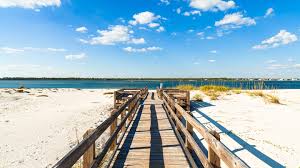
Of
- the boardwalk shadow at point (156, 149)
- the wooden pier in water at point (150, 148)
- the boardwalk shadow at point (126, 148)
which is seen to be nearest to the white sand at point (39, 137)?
the boardwalk shadow at point (126, 148)

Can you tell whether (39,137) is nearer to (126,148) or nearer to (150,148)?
(126,148)

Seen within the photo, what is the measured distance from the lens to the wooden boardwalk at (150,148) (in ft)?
16.5

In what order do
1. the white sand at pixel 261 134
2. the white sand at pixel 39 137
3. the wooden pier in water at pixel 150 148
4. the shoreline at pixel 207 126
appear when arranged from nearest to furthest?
1. the wooden pier in water at pixel 150 148
2. the white sand at pixel 261 134
3. the shoreline at pixel 207 126
4. the white sand at pixel 39 137

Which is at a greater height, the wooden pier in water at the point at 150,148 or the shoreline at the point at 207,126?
the wooden pier in water at the point at 150,148

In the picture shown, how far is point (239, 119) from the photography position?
12.4 metres

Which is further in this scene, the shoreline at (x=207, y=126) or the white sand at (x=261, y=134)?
the shoreline at (x=207, y=126)

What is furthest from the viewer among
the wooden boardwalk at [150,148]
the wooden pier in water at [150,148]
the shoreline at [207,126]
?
the shoreline at [207,126]

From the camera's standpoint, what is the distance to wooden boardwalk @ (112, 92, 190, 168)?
5020mm

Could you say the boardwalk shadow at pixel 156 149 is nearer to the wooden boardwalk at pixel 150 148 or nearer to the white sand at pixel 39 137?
the wooden boardwalk at pixel 150 148

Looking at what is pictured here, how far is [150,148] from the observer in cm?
604

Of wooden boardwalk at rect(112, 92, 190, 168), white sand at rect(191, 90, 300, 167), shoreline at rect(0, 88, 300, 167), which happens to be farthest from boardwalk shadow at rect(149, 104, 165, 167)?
white sand at rect(191, 90, 300, 167)

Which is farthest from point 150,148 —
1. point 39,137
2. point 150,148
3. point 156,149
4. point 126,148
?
point 39,137

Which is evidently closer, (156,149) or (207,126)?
(156,149)

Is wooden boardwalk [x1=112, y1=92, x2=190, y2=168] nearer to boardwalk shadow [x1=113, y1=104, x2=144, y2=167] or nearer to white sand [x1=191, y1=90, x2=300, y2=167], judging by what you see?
boardwalk shadow [x1=113, y1=104, x2=144, y2=167]
